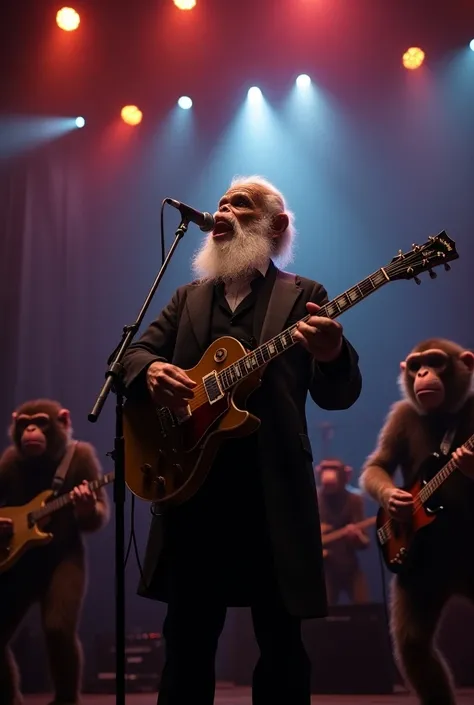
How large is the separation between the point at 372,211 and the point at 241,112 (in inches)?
49.5

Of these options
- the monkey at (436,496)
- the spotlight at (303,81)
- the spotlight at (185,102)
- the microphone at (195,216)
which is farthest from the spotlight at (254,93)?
the microphone at (195,216)

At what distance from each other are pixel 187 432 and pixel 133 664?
10.1 ft

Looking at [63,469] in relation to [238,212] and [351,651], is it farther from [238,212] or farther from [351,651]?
[238,212]

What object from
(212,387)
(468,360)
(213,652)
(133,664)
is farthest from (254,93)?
(213,652)

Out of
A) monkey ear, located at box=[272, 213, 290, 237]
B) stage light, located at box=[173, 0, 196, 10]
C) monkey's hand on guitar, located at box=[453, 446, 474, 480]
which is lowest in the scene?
monkey's hand on guitar, located at box=[453, 446, 474, 480]

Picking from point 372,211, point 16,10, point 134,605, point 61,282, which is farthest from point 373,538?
point 16,10

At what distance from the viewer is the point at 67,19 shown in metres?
5.71

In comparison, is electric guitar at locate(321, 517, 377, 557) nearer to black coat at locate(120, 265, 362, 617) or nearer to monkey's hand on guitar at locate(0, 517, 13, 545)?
monkey's hand on guitar at locate(0, 517, 13, 545)

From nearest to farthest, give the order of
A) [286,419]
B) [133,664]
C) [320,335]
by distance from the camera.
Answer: [320,335] → [286,419] → [133,664]

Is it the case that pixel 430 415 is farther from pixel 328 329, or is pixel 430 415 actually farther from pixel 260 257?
pixel 328 329

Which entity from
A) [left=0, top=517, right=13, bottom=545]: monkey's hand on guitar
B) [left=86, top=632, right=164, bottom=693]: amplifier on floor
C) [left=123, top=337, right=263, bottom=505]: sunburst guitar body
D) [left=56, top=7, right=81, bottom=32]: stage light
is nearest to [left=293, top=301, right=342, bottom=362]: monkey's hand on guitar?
[left=123, top=337, right=263, bottom=505]: sunburst guitar body

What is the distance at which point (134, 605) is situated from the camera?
495 cm

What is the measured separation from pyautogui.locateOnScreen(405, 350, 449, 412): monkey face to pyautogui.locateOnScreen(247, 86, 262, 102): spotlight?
2.63 m

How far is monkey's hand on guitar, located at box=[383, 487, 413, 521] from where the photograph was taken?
347 centimetres
